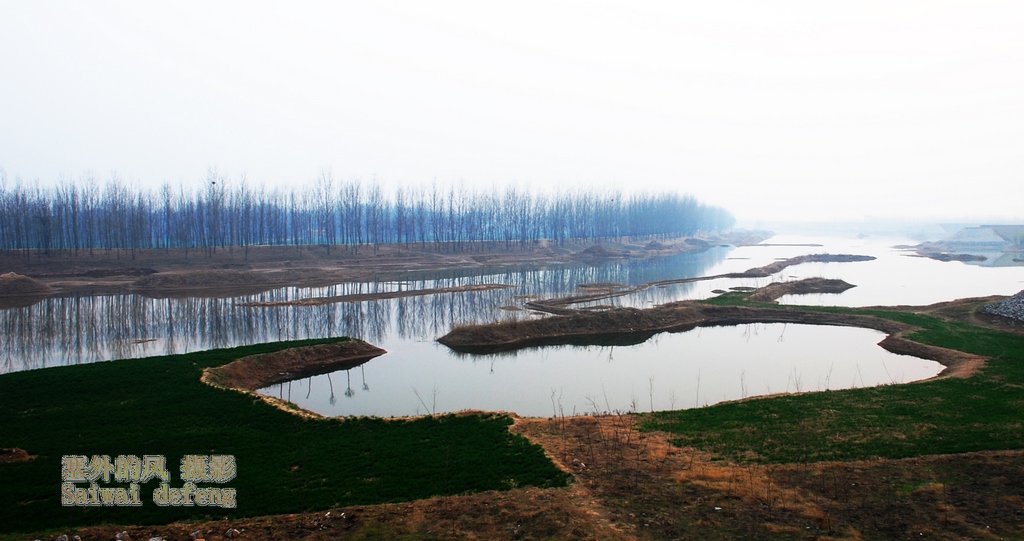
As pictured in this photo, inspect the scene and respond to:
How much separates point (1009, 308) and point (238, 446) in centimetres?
3514

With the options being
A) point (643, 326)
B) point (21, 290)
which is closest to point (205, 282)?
point (21, 290)

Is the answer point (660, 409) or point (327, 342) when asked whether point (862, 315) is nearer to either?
point (660, 409)

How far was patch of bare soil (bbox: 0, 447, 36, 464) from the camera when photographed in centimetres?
1104

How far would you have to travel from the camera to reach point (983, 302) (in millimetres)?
32188

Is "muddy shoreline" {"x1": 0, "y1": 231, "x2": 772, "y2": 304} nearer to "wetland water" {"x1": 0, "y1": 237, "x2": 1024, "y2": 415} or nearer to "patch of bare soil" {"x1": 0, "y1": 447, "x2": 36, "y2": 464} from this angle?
"wetland water" {"x1": 0, "y1": 237, "x2": 1024, "y2": 415}

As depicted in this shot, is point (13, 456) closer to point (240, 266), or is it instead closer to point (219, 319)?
point (219, 319)

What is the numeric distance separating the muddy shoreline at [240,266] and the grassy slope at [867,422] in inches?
1533

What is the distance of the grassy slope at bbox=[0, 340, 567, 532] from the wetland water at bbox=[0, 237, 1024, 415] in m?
2.79

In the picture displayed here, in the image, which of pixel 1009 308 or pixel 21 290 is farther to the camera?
pixel 21 290

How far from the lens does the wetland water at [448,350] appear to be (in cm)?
1836

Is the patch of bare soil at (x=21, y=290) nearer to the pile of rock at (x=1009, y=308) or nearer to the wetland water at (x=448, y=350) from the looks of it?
the wetland water at (x=448, y=350)

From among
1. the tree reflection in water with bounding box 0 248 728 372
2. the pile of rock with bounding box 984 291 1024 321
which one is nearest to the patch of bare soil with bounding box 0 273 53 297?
the tree reflection in water with bounding box 0 248 728 372

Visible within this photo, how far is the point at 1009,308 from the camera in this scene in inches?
1107

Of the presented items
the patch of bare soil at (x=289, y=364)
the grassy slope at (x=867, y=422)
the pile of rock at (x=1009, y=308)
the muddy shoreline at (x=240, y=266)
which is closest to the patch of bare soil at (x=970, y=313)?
the pile of rock at (x=1009, y=308)
